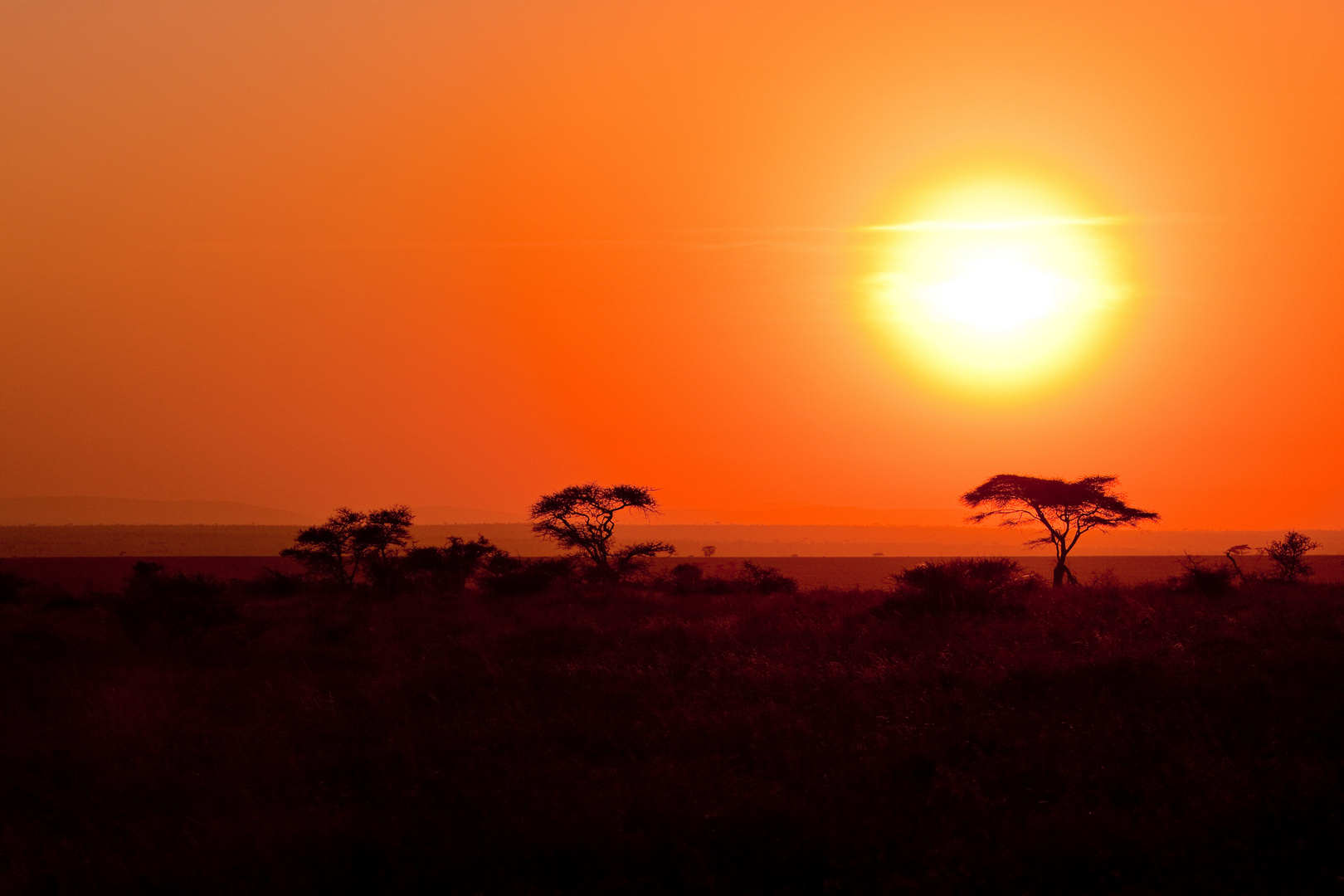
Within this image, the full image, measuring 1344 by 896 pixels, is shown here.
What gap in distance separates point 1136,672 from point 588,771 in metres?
7.15

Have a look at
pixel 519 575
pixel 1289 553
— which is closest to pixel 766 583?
pixel 519 575

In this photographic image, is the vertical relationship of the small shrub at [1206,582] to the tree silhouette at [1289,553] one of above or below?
below

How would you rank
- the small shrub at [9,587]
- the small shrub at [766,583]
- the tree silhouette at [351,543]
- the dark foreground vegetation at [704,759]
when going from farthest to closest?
the tree silhouette at [351,543] → the small shrub at [766,583] → the small shrub at [9,587] → the dark foreground vegetation at [704,759]

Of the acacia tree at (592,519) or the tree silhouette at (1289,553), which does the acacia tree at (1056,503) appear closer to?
the tree silhouette at (1289,553)

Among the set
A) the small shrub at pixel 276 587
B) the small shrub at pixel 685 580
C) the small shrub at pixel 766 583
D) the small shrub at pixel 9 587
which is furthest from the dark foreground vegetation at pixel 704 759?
the small shrub at pixel 9 587

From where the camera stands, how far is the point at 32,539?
14388 cm

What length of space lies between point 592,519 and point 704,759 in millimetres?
33277

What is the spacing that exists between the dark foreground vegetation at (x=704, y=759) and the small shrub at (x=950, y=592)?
156 centimetres

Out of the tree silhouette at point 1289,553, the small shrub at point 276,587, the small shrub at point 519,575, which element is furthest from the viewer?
the small shrub at point 276,587

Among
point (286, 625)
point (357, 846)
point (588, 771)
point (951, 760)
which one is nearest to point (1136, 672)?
point (951, 760)

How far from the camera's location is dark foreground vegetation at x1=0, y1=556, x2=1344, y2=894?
7.36 m

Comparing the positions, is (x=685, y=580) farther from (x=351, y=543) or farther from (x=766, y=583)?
(x=351, y=543)

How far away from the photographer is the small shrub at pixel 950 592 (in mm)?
18844

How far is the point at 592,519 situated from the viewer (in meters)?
42.4
